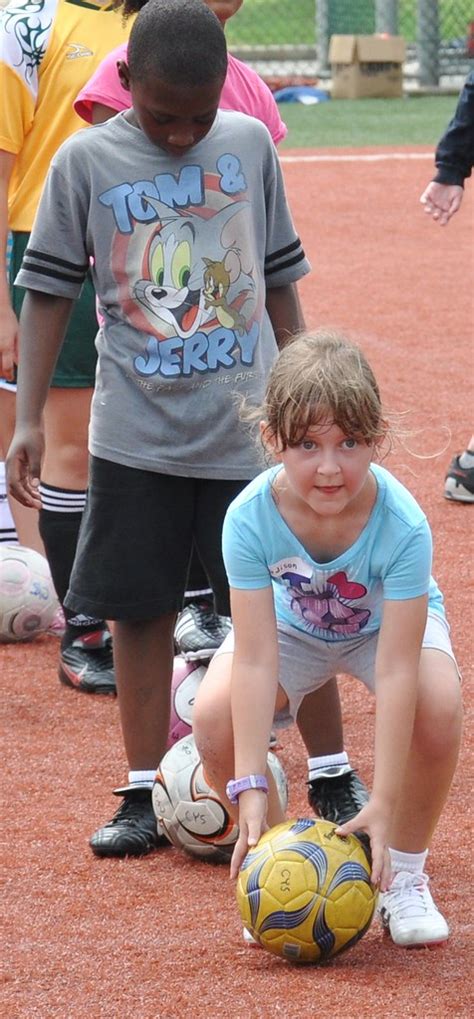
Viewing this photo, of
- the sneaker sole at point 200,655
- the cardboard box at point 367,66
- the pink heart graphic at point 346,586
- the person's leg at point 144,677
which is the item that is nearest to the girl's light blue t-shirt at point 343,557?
the pink heart graphic at point 346,586

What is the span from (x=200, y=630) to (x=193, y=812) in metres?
1.02

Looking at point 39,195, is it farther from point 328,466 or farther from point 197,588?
point 328,466

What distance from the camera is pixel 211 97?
3371 mm

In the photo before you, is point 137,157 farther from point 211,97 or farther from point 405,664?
point 405,664

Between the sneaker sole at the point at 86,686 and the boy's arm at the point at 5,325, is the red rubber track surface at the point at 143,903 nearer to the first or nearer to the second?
the sneaker sole at the point at 86,686

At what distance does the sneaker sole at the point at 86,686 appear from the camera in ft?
15.4

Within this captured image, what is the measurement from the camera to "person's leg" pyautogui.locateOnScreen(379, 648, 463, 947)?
122 inches

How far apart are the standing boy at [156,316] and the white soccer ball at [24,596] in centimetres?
147


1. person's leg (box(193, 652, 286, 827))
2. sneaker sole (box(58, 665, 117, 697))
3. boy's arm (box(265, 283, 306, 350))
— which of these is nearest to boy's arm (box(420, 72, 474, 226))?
sneaker sole (box(58, 665, 117, 697))

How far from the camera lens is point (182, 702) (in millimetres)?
4156

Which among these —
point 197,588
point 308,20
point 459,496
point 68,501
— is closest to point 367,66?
point 308,20

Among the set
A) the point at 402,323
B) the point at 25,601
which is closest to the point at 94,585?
the point at 25,601

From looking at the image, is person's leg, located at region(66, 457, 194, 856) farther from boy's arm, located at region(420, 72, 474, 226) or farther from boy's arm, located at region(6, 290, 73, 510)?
boy's arm, located at region(420, 72, 474, 226)

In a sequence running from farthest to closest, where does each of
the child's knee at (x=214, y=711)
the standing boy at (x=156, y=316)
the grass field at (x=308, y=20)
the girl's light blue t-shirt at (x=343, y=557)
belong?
the grass field at (x=308, y=20) < the standing boy at (x=156, y=316) < the child's knee at (x=214, y=711) < the girl's light blue t-shirt at (x=343, y=557)
